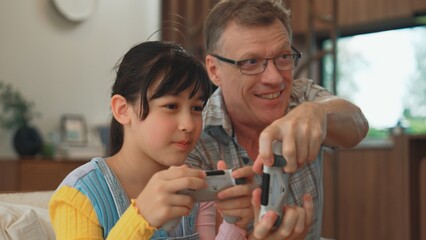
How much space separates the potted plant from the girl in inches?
138

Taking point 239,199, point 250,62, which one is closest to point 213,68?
point 250,62

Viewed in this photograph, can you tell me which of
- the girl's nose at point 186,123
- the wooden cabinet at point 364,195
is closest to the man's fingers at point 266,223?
the girl's nose at point 186,123

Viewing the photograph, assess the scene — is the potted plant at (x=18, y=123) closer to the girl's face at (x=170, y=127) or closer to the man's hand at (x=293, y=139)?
the girl's face at (x=170, y=127)

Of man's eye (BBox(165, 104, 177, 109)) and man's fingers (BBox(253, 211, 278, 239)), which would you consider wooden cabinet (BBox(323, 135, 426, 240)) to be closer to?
man's eye (BBox(165, 104, 177, 109))

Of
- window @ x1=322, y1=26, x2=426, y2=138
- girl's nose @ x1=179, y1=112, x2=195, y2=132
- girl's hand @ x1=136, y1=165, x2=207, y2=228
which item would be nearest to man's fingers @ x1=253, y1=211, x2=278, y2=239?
girl's hand @ x1=136, y1=165, x2=207, y2=228

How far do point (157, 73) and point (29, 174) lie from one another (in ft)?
11.4

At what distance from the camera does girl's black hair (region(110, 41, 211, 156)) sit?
4.06ft

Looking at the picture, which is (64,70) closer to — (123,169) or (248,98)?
(248,98)

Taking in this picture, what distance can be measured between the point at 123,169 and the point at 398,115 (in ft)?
12.8

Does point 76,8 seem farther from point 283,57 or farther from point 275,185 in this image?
point 275,185

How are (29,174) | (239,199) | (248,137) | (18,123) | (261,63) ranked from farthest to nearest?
(18,123)
(29,174)
(248,137)
(261,63)
(239,199)

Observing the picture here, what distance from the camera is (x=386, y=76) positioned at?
4973 millimetres

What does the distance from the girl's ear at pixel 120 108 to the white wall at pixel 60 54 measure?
135 inches

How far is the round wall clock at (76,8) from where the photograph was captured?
5207mm
